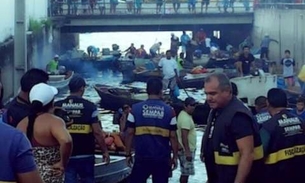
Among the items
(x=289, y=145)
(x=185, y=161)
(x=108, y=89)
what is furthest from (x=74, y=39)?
(x=289, y=145)

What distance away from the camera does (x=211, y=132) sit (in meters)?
6.52

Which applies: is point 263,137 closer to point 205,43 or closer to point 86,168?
point 86,168

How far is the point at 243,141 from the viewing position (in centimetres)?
632

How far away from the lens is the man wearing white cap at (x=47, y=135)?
256 inches

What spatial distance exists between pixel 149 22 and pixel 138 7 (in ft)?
3.21

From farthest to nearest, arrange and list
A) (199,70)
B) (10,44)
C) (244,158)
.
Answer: (199,70), (10,44), (244,158)

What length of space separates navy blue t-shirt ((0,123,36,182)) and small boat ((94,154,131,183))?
271 inches

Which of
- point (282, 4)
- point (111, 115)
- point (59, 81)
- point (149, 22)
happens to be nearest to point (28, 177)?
point (111, 115)

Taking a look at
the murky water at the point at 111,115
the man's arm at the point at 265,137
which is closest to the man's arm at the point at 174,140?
the man's arm at the point at 265,137

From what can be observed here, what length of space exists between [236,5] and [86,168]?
38193mm

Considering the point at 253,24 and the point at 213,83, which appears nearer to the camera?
the point at 213,83

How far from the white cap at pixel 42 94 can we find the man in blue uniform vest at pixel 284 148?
1838mm

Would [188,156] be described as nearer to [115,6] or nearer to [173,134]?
[173,134]

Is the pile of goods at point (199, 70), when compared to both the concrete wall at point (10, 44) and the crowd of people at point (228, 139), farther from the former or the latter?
the crowd of people at point (228, 139)
